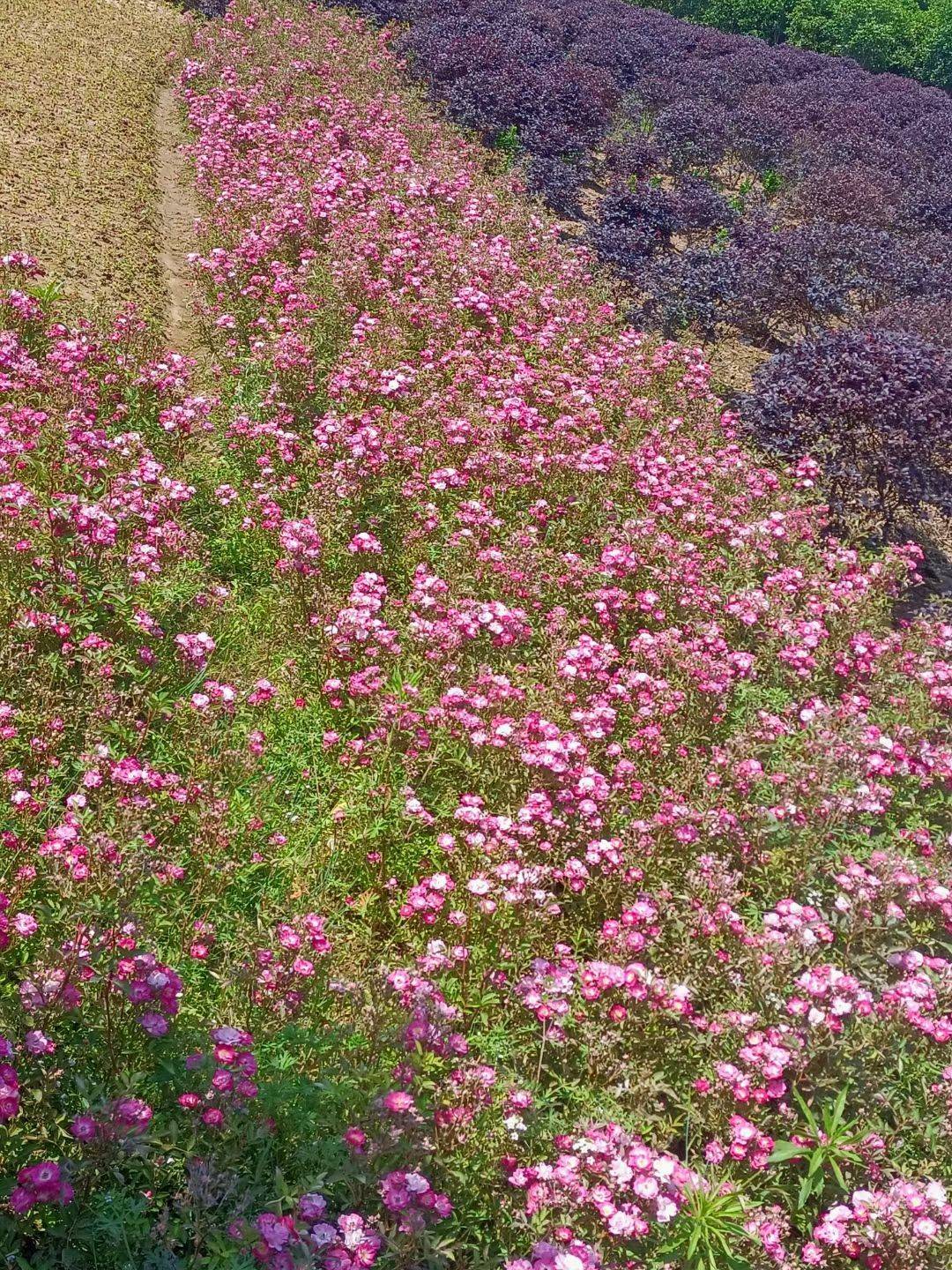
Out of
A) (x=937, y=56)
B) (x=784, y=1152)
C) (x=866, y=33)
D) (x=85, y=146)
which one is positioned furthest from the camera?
(x=937, y=56)

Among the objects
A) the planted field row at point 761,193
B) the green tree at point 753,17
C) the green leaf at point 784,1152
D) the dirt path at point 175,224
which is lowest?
the green leaf at point 784,1152

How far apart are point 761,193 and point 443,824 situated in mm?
11967

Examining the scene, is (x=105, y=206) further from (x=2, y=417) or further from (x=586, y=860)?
(x=586, y=860)

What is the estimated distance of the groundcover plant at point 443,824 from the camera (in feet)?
8.16

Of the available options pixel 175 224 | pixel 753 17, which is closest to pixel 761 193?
pixel 175 224

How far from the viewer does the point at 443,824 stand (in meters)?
3.93

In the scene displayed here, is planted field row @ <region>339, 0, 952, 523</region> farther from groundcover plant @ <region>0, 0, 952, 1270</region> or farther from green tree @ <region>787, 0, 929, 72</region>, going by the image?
green tree @ <region>787, 0, 929, 72</region>

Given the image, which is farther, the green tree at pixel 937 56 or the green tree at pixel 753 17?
the green tree at pixel 753 17

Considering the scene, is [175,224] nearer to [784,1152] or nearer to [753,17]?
[784,1152]

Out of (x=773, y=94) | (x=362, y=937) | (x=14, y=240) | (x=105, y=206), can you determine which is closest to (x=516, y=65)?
(x=773, y=94)

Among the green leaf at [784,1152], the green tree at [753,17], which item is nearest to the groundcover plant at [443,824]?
the green leaf at [784,1152]

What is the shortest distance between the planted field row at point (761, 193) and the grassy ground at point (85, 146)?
4.18m

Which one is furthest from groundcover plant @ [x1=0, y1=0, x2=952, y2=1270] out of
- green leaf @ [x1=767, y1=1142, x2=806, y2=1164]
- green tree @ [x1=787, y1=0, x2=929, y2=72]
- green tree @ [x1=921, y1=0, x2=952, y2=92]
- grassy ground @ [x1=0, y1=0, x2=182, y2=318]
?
green tree @ [x1=921, y1=0, x2=952, y2=92]

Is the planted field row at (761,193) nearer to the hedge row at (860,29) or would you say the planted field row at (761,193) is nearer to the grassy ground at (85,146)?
the grassy ground at (85,146)
